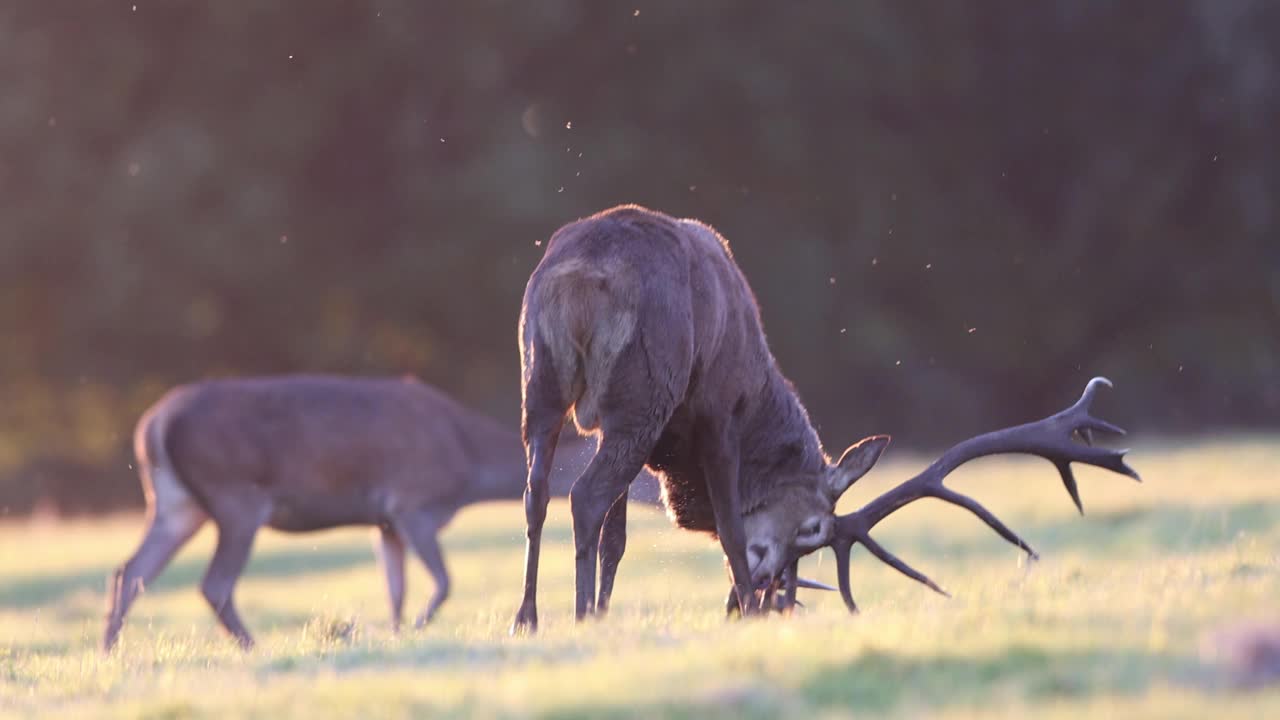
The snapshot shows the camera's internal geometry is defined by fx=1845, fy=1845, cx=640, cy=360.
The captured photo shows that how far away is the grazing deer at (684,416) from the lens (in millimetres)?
7727

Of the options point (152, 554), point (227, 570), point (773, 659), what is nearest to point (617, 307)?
point (773, 659)

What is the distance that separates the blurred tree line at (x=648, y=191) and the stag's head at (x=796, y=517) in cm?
1873

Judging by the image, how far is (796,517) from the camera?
9062mm

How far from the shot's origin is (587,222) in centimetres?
824

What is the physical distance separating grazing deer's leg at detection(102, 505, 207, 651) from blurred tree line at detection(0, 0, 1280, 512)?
12.4 m

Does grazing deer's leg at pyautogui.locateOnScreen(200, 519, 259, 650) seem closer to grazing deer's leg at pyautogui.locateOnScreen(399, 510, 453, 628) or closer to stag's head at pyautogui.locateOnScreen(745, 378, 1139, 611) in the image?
grazing deer's leg at pyautogui.locateOnScreen(399, 510, 453, 628)

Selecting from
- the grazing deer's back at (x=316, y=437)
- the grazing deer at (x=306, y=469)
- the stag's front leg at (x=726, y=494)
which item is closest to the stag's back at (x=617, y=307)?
the stag's front leg at (x=726, y=494)

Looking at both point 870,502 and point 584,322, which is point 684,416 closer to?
point 584,322

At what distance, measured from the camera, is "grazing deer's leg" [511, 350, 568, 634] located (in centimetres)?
756

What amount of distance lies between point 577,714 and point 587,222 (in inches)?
141

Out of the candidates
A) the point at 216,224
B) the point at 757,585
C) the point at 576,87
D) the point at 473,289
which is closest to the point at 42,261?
the point at 216,224

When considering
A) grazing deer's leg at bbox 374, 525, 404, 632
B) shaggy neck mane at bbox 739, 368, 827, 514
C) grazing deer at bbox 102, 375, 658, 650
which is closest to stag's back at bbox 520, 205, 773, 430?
shaggy neck mane at bbox 739, 368, 827, 514

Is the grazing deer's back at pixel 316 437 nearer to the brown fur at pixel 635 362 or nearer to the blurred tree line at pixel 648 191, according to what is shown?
the brown fur at pixel 635 362

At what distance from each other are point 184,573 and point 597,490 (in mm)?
13825
